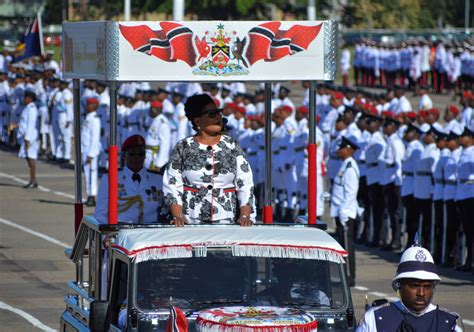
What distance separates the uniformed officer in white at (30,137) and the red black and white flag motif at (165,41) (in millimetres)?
20787

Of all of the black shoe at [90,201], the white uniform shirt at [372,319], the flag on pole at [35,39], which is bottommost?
the black shoe at [90,201]

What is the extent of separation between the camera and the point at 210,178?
10.7 meters

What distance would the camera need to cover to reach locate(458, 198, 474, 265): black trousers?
65.4 feet

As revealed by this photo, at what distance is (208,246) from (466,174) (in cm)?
1107

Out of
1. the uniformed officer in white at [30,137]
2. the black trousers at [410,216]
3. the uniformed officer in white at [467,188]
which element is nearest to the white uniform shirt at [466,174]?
the uniformed officer in white at [467,188]

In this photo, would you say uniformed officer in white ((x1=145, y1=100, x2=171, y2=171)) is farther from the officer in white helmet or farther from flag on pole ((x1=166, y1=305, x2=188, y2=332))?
the officer in white helmet

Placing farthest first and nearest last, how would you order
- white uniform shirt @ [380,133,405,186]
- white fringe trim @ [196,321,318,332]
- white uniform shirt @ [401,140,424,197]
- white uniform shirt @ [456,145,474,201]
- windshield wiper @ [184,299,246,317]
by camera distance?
white uniform shirt @ [380,133,405,186]
white uniform shirt @ [401,140,424,197]
white uniform shirt @ [456,145,474,201]
windshield wiper @ [184,299,246,317]
white fringe trim @ [196,321,318,332]

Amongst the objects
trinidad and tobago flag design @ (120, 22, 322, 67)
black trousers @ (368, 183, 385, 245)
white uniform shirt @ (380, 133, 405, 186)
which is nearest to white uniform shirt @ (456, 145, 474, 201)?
white uniform shirt @ (380, 133, 405, 186)

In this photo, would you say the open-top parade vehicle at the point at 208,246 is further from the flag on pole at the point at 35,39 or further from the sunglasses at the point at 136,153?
the flag on pole at the point at 35,39

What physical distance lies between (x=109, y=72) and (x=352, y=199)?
30.8 ft

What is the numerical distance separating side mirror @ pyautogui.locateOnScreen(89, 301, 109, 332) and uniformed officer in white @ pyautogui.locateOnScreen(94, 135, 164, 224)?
2.53m

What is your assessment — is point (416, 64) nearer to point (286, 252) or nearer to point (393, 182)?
point (393, 182)

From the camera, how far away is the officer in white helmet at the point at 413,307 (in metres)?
7.54

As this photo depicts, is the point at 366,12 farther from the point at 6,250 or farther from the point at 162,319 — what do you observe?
the point at 162,319
